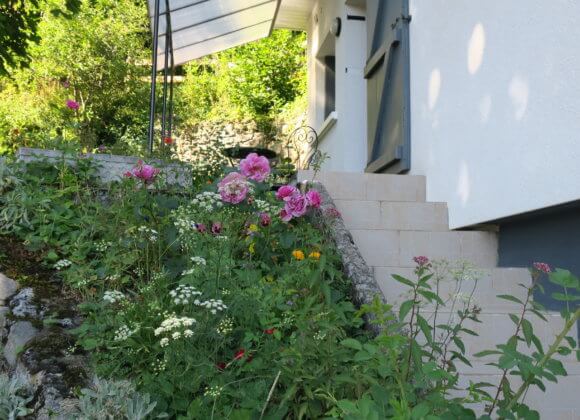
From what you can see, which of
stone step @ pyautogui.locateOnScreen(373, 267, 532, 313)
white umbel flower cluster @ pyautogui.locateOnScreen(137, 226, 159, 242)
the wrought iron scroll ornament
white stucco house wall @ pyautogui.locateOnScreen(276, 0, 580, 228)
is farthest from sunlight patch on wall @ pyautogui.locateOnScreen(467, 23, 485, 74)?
white umbel flower cluster @ pyautogui.locateOnScreen(137, 226, 159, 242)

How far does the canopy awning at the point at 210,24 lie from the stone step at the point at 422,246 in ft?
15.2

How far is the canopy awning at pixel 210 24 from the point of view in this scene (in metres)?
8.00

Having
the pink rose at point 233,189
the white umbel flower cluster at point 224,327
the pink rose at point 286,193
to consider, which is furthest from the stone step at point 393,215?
the white umbel flower cluster at point 224,327

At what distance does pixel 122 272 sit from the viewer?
9.43 feet

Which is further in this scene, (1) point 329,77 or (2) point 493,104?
(1) point 329,77

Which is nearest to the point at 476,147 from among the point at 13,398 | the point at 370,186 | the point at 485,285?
the point at 370,186

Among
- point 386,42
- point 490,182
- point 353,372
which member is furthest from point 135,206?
point 386,42

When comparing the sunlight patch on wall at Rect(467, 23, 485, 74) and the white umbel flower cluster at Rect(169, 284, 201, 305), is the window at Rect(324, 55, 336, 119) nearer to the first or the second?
the sunlight patch on wall at Rect(467, 23, 485, 74)

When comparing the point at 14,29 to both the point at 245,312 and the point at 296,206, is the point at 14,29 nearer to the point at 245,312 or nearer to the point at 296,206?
the point at 296,206

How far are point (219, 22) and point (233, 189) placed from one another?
20.9ft

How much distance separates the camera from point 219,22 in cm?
895

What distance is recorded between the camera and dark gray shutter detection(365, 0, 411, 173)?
5.05 m

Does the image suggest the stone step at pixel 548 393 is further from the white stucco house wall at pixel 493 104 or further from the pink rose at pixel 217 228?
the pink rose at pixel 217 228

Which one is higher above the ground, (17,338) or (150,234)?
(150,234)
